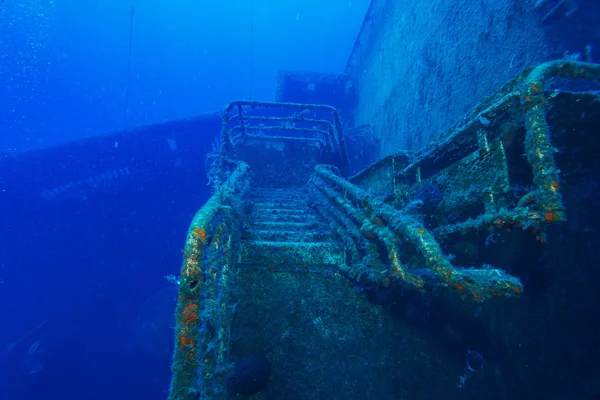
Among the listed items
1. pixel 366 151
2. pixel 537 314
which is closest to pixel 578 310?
pixel 537 314

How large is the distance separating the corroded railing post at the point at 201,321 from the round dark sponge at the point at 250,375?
0.45 meters

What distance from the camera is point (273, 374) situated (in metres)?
2.50

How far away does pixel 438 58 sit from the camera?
5.48m

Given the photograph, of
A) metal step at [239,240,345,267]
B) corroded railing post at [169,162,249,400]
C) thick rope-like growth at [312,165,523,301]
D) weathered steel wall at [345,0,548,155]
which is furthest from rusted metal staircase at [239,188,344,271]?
weathered steel wall at [345,0,548,155]

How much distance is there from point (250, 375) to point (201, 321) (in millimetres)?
957

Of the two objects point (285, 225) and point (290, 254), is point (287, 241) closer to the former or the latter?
point (290, 254)

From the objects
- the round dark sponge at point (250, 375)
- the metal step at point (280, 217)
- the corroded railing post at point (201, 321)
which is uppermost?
the metal step at point (280, 217)

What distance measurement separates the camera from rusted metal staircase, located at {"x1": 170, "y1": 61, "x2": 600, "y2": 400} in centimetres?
162

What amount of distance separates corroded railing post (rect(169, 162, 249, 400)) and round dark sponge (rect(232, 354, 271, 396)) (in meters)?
0.45

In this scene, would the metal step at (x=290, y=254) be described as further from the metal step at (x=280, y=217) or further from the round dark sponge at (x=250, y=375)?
the metal step at (x=280, y=217)

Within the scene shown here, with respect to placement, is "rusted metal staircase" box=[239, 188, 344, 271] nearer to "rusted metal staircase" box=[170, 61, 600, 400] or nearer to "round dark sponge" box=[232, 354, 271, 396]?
"rusted metal staircase" box=[170, 61, 600, 400]

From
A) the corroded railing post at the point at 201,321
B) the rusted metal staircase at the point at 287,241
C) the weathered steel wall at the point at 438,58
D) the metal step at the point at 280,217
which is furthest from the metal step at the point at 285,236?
the weathered steel wall at the point at 438,58

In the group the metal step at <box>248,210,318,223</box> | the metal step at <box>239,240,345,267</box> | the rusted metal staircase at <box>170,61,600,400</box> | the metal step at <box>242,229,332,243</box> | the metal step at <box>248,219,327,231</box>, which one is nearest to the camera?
the rusted metal staircase at <box>170,61,600,400</box>

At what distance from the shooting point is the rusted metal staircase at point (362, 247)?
1.62 m
